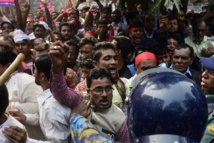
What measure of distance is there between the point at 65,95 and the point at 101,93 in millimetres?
269

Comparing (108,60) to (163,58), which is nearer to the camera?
(108,60)

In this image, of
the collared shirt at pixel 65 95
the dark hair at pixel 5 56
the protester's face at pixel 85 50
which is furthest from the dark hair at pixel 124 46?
the collared shirt at pixel 65 95

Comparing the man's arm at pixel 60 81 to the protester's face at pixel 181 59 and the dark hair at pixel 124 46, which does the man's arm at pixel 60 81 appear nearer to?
the protester's face at pixel 181 59

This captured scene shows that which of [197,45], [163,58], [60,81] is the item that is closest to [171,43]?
[163,58]

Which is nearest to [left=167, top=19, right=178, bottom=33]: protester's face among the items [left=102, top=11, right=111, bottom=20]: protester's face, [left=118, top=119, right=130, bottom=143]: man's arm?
[left=102, top=11, right=111, bottom=20]: protester's face

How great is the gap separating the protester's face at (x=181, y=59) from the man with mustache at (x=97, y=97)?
1738 mm

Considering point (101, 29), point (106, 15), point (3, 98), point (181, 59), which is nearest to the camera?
point (3, 98)

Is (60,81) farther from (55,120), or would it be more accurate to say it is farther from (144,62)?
(144,62)

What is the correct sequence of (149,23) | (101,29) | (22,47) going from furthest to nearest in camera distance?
1. (101,29)
2. (149,23)
3. (22,47)

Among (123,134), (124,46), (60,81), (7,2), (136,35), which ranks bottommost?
(7,2)

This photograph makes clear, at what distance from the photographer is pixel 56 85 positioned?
2.28 m

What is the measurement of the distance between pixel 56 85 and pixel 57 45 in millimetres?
264

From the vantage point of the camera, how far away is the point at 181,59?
13.8ft

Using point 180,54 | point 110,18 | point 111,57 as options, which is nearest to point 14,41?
point 111,57
